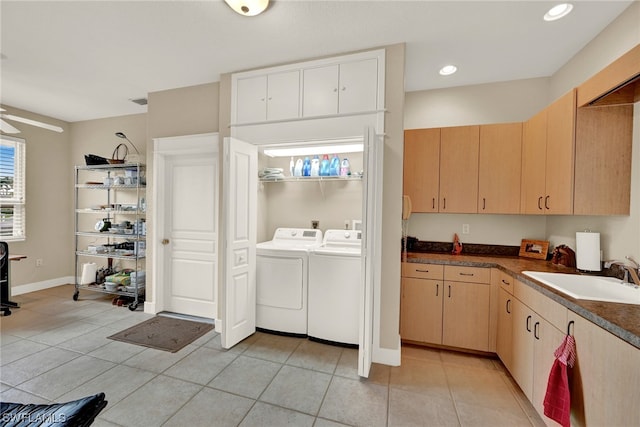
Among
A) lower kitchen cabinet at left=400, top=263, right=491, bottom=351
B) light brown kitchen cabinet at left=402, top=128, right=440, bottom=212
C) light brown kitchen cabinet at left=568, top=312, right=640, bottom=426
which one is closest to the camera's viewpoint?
light brown kitchen cabinet at left=568, top=312, right=640, bottom=426

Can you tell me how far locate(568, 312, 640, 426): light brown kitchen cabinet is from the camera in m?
1.07

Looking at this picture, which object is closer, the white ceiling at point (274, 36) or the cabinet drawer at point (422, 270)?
the white ceiling at point (274, 36)

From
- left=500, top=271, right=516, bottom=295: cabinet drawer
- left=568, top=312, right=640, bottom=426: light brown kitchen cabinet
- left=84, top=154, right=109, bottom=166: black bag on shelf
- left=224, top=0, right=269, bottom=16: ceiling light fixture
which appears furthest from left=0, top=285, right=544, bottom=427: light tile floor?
left=224, top=0, right=269, bottom=16: ceiling light fixture

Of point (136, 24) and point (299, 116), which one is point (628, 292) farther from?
point (136, 24)

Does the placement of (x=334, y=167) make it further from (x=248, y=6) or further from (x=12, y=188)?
(x=12, y=188)

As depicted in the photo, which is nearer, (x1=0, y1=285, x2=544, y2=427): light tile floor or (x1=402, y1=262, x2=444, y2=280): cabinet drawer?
(x1=0, y1=285, x2=544, y2=427): light tile floor

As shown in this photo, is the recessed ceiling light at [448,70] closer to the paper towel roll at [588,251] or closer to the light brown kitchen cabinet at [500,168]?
the light brown kitchen cabinet at [500,168]

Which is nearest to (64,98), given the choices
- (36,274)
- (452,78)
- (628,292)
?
(36,274)

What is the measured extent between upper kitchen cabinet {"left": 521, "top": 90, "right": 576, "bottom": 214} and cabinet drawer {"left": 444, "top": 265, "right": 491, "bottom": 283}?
2.45ft

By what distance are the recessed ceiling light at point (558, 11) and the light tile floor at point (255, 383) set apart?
2.94 meters

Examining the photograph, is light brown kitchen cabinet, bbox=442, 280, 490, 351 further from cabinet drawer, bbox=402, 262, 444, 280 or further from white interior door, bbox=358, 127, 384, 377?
white interior door, bbox=358, 127, 384, 377

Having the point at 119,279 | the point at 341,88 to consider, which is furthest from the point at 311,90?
the point at 119,279

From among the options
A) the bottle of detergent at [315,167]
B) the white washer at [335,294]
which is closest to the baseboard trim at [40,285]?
the white washer at [335,294]

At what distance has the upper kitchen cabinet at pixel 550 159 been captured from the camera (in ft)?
6.78
